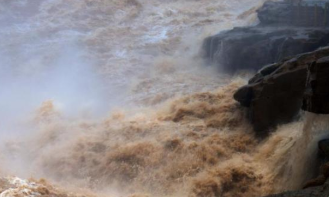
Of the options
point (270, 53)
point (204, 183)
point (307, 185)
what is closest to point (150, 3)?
point (270, 53)

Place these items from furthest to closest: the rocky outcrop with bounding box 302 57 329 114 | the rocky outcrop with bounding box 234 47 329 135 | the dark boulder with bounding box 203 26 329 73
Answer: the dark boulder with bounding box 203 26 329 73, the rocky outcrop with bounding box 234 47 329 135, the rocky outcrop with bounding box 302 57 329 114

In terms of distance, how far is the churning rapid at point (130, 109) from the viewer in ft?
22.6

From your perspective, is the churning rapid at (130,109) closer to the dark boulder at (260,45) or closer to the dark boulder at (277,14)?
the dark boulder at (260,45)

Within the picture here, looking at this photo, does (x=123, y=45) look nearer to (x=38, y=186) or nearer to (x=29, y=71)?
(x=29, y=71)

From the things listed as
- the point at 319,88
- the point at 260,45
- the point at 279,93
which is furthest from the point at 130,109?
the point at 319,88

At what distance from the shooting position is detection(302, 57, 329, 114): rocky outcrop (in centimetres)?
554

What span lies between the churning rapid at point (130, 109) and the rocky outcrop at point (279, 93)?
0.35m

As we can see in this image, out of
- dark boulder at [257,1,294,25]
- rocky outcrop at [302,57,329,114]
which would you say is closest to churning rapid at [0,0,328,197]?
rocky outcrop at [302,57,329,114]

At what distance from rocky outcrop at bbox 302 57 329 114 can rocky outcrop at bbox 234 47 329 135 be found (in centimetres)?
171

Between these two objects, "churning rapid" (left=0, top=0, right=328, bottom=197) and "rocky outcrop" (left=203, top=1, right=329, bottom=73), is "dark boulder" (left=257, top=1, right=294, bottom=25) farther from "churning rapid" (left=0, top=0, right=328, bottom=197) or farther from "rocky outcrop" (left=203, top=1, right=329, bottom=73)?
"churning rapid" (left=0, top=0, right=328, bottom=197)

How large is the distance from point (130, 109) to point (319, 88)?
19.7 ft

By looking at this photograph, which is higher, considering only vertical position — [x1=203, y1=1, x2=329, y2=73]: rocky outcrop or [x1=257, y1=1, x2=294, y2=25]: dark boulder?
[x1=257, y1=1, x2=294, y2=25]: dark boulder

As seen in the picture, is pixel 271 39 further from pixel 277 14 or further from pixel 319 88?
pixel 319 88

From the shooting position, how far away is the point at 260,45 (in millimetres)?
11531
